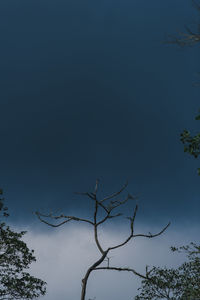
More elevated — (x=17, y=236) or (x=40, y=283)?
(x=17, y=236)

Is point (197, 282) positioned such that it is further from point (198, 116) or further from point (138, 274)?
point (138, 274)

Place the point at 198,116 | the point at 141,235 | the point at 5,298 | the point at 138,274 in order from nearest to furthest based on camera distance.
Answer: the point at 138,274
the point at 141,235
the point at 198,116
the point at 5,298

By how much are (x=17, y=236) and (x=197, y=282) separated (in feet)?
56.9

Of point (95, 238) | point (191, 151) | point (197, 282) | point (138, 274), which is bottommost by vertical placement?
point (138, 274)

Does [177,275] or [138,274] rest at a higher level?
[177,275]

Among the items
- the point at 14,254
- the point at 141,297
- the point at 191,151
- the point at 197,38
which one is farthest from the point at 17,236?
the point at 197,38

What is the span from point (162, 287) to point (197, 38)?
106ft

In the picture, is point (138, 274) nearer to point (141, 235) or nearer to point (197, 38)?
point (141, 235)

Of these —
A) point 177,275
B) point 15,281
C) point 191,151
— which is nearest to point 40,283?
point 15,281

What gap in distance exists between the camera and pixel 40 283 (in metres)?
26.1

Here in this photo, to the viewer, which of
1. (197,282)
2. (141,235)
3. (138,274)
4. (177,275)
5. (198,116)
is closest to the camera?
(138,274)

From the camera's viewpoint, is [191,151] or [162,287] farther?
[162,287]

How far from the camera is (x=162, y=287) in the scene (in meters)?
33.3

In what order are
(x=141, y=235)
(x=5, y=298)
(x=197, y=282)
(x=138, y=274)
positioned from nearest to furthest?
(x=138, y=274) → (x=141, y=235) → (x=5, y=298) → (x=197, y=282)
